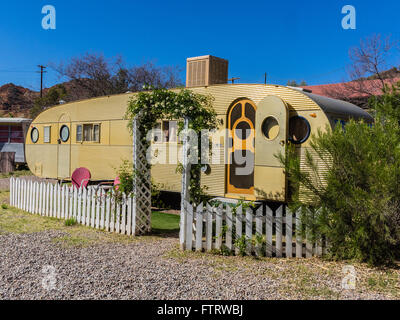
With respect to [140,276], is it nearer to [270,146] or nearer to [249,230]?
[249,230]

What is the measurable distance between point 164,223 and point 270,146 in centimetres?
282

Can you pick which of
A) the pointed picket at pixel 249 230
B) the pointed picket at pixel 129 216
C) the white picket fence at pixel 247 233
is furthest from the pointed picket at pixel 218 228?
the pointed picket at pixel 129 216

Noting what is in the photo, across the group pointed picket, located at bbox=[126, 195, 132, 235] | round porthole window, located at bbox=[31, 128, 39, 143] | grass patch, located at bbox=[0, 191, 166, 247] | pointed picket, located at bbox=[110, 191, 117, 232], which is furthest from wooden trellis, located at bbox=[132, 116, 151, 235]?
round porthole window, located at bbox=[31, 128, 39, 143]

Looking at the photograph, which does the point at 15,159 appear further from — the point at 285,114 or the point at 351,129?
the point at 351,129

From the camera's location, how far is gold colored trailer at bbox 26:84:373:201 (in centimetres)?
672

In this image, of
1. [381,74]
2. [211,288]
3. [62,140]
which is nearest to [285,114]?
[211,288]

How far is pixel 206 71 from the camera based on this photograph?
9234 millimetres

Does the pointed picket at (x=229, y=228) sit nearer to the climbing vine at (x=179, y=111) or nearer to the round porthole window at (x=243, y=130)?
the climbing vine at (x=179, y=111)

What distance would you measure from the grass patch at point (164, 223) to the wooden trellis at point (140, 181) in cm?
38

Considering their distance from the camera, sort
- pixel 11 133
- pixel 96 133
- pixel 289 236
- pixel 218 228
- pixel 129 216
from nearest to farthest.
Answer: pixel 289 236 < pixel 218 228 < pixel 129 216 < pixel 96 133 < pixel 11 133

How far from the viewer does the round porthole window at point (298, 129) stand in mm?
6664

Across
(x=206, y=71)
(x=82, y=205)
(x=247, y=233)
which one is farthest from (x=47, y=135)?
(x=247, y=233)

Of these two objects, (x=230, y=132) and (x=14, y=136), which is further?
(x=14, y=136)

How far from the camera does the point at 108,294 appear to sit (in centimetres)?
380
